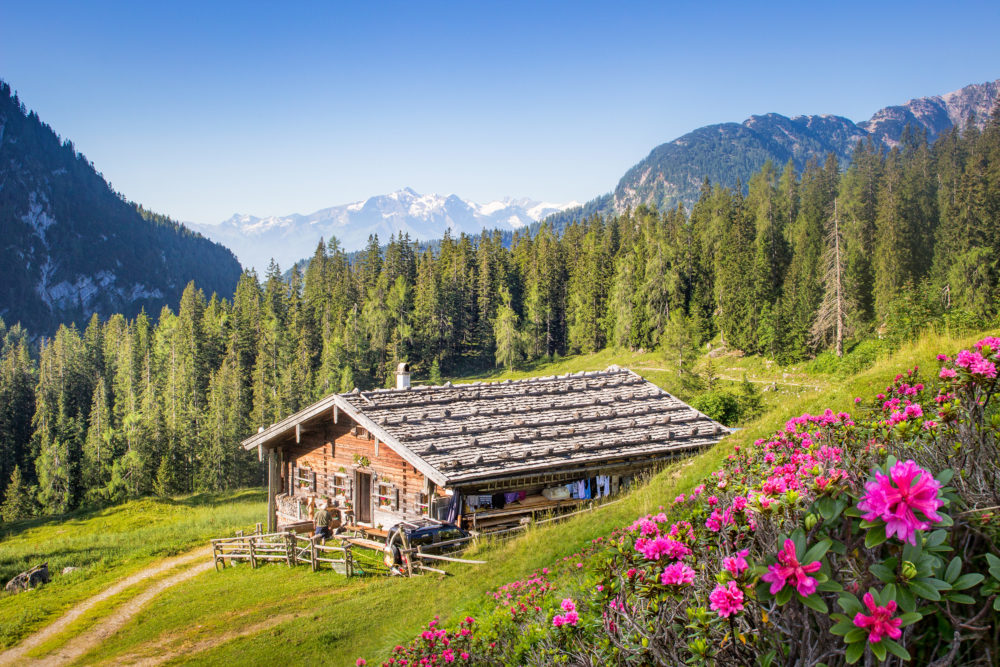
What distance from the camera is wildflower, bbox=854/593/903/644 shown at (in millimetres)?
2824

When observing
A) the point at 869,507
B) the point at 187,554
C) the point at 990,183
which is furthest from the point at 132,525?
the point at 990,183

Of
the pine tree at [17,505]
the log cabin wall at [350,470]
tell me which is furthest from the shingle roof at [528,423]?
the pine tree at [17,505]

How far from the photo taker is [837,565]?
11.7 ft

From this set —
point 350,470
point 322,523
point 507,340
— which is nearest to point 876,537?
point 322,523

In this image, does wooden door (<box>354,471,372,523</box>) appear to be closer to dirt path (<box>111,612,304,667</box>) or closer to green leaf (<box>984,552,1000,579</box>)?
dirt path (<box>111,612,304,667</box>)

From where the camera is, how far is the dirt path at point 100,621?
14.2 m

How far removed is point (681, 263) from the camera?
73.1m

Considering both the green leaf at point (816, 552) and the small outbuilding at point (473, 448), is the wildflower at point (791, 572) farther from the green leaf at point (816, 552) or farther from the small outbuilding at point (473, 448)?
the small outbuilding at point (473, 448)

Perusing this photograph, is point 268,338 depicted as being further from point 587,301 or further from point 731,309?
point 731,309

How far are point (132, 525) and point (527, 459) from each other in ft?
104

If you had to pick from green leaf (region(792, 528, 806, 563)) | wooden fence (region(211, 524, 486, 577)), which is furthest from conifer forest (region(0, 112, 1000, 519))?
green leaf (region(792, 528, 806, 563))

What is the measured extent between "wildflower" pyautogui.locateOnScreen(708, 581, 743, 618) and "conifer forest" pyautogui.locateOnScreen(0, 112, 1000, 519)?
1480 inches

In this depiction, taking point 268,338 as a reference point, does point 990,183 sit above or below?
above

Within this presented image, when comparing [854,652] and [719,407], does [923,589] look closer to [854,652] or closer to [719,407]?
[854,652]
